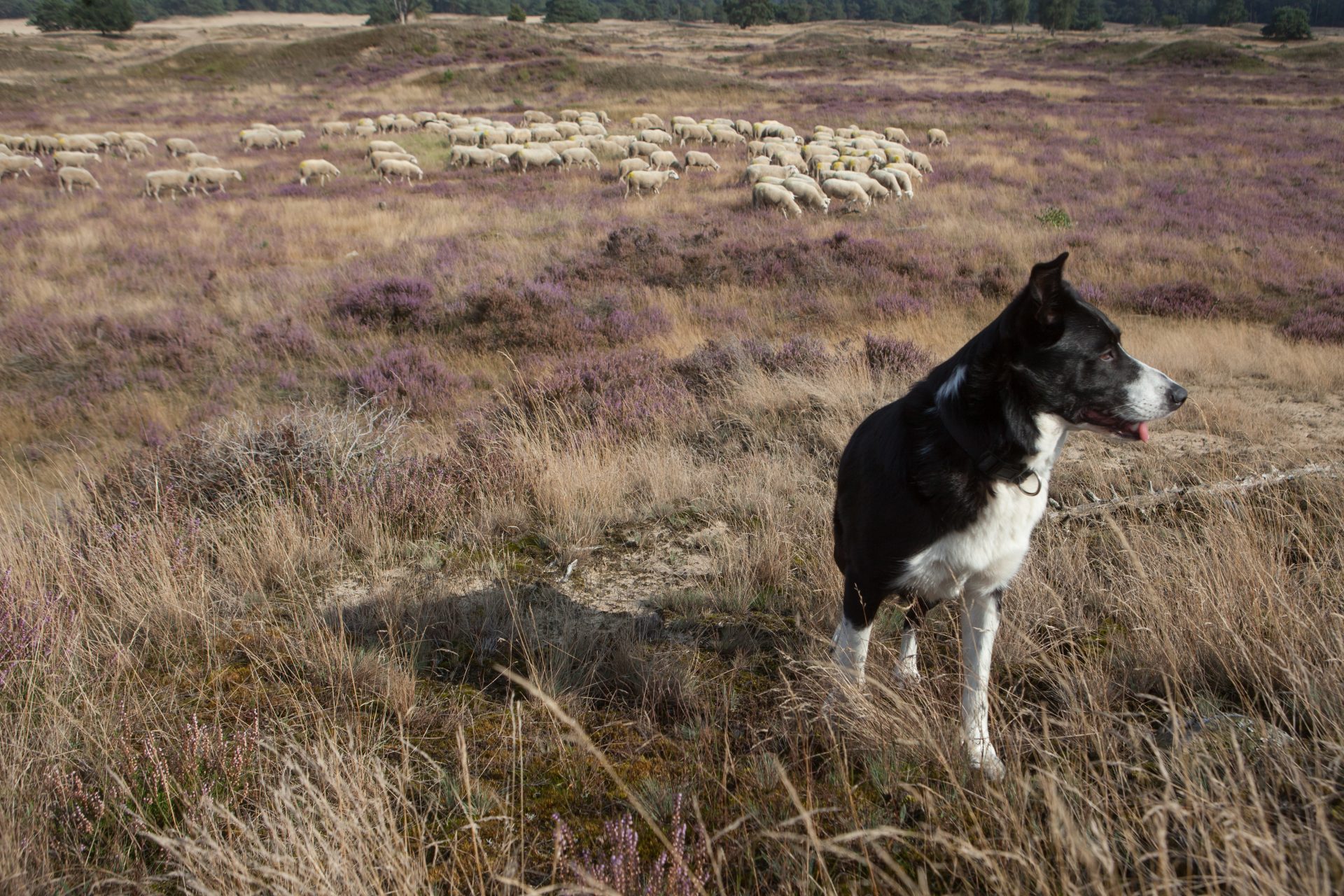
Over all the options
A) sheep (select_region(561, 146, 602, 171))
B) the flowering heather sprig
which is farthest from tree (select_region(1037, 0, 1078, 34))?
the flowering heather sprig

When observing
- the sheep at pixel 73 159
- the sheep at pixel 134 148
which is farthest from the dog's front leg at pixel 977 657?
the sheep at pixel 134 148

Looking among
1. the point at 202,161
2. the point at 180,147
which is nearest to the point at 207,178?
the point at 202,161

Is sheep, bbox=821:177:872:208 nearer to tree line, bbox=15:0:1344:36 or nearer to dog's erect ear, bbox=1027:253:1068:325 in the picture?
dog's erect ear, bbox=1027:253:1068:325

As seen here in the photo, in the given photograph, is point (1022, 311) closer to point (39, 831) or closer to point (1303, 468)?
point (39, 831)

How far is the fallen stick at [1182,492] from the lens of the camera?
4008 millimetres

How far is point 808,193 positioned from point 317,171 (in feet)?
45.1

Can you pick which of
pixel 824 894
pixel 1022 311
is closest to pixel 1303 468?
pixel 1022 311

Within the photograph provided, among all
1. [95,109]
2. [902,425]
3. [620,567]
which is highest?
[95,109]

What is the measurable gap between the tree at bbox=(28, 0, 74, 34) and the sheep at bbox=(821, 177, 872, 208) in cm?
7787

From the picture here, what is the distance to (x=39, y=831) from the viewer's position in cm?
177

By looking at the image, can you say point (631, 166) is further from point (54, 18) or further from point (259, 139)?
point (54, 18)

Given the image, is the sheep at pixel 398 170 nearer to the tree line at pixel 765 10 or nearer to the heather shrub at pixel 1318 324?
the heather shrub at pixel 1318 324

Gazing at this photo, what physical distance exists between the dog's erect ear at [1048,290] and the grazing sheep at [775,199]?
46.1 ft

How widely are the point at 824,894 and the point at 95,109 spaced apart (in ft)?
156
